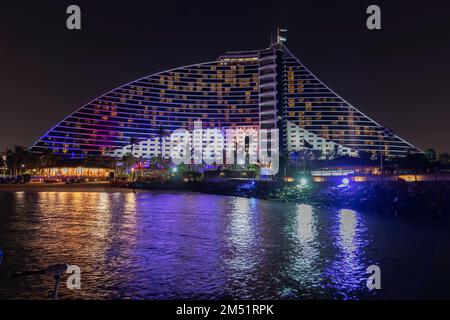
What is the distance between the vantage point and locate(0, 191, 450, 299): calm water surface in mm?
9742

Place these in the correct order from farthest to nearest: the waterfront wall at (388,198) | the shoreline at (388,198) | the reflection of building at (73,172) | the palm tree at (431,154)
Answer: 1. the palm tree at (431,154)
2. the reflection of building at (73,172)
3. the waterfront wall at (388,198)
4. the shoreline at (388,198)

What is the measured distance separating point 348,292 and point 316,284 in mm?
916

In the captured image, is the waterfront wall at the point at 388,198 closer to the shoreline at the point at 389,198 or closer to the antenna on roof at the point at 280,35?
the shoreline at the point at 389,198

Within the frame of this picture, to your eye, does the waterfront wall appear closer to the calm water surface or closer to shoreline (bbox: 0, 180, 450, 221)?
shoreline (bbox: 0, 180, 450, 221)

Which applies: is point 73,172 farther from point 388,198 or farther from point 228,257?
point 228,257

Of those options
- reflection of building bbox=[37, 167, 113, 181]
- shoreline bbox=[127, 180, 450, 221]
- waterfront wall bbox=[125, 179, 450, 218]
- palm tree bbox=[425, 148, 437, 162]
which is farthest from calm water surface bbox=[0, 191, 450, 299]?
palm tree bbox=[425, 148, 437, 162]

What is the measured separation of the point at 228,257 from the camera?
13.4 m

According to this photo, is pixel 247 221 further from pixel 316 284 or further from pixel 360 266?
pixel 316 284

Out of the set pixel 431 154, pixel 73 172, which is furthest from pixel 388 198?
pixel 431 154

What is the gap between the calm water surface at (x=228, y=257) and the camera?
32.0ft

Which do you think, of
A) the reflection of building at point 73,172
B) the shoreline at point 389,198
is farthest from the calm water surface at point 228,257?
the reflection of building at point 73,172

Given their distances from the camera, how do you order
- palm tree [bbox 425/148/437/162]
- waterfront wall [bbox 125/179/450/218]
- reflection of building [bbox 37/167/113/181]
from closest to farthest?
1. waterfront wall [bbox 125/179/450/218]
2. reflection of building [bbox 37/167/113/181]
3. palm tree [bbox 425/148/437/162]
